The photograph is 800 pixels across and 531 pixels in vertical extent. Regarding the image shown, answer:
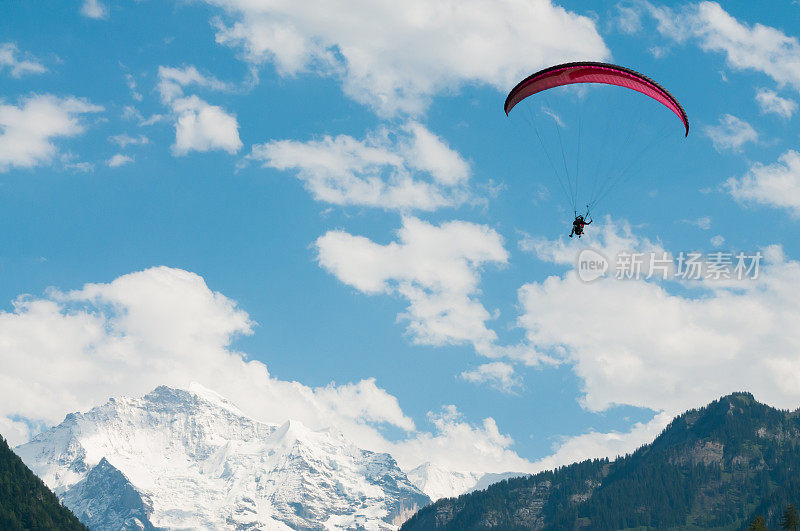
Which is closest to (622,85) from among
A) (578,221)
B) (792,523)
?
(578,221)

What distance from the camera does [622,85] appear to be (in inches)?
3312

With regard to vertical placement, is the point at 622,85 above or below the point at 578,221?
above

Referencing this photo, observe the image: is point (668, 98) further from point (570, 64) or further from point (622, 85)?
point (570, 64)

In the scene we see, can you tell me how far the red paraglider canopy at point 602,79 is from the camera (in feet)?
269

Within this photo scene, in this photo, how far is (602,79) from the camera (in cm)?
8381

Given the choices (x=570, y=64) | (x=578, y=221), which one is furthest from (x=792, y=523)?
(x=570, y=64)

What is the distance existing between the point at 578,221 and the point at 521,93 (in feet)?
45.1

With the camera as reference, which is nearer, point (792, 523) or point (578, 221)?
point (578, 221)

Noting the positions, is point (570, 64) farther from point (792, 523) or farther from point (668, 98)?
point (792, 523)

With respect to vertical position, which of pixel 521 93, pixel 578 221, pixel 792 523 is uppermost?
pixel 521 93

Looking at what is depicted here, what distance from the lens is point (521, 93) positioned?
87.3 m

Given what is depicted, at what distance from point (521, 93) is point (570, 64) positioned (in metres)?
6.31

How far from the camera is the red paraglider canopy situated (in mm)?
82000

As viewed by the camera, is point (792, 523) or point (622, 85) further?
point (792, 523)
